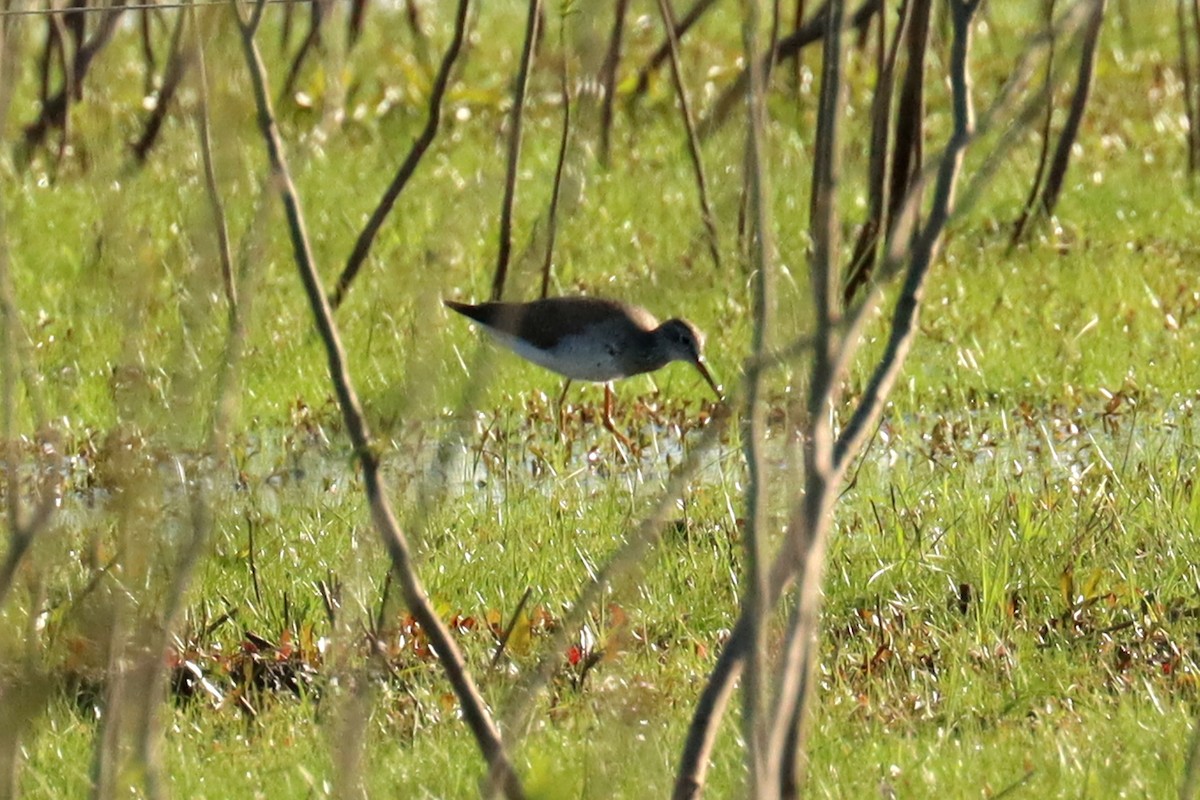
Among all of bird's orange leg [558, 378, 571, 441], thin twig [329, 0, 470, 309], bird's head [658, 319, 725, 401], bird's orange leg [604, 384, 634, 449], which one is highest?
thin twig [329, 0, 470, 309]

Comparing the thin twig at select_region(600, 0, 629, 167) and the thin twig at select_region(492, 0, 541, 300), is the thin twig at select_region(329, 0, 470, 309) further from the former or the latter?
the thin twig at select_region(600, 0, 629, 167)

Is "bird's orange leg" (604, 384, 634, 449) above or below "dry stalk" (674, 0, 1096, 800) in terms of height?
below

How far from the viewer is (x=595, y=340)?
7.14 metres

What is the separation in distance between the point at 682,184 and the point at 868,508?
5518 mm

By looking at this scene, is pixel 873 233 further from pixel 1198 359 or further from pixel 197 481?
pixel 197 481

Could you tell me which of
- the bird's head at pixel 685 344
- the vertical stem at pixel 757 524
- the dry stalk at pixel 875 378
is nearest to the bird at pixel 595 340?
the bird's head at pixel 685 344

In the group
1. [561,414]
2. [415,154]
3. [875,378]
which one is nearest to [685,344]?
[561,414]

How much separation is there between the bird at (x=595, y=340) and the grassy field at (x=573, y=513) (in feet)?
0.62

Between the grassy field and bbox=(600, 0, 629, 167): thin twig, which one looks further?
bbox=(600, 0, 629, 167): thin twig

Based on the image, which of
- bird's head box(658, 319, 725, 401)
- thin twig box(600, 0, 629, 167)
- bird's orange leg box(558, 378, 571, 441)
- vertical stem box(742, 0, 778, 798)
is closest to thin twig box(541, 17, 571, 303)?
bird's orange leg box(558, 378, 571, 441)

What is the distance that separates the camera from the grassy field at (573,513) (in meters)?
2.24

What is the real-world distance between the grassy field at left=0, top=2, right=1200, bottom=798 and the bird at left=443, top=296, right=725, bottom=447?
0.62ft

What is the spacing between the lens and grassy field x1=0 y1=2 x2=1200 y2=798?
2236mm

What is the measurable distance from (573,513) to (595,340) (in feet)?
5.01
